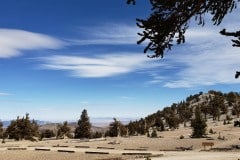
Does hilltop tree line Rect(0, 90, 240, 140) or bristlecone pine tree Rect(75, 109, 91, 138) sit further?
bristlecone pine tree Rect(75, 109, 91, 138)

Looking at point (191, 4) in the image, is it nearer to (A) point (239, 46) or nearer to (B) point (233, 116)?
(A) point (239, 46)

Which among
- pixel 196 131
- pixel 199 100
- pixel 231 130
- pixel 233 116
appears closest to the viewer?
pixel 196 131

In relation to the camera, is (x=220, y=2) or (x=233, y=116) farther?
(x=233, y=116)

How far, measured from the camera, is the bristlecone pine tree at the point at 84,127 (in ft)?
364

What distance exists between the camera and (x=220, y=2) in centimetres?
1238

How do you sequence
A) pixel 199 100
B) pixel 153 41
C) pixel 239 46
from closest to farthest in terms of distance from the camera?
pixel 239 46 → pixel 153 41 → pixel 199 100

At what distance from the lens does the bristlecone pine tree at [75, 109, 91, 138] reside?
364ft

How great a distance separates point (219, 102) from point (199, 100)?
65.4 metres

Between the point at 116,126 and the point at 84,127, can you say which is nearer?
the point at 84,127

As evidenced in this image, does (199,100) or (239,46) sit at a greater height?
(199,100)

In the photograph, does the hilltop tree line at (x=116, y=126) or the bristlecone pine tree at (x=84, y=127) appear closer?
the hilltop tree line at (x=116, y=126)

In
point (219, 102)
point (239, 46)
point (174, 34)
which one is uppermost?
point (219, 102)

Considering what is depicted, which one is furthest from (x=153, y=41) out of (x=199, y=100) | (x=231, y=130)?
(x=199, y=100)

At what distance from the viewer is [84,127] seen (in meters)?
111
